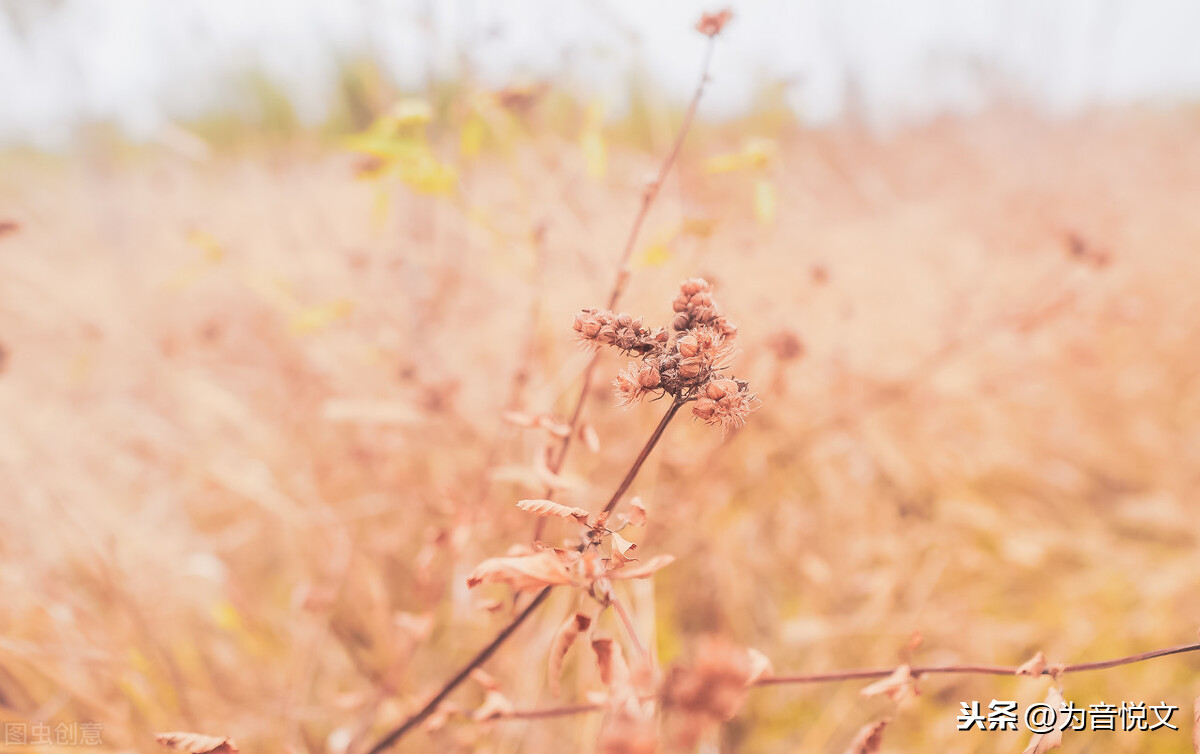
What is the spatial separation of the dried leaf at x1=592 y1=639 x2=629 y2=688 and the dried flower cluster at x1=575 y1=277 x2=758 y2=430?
17 centimetres

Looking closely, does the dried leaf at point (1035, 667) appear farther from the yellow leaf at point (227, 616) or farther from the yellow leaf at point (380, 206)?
the yellow leaf at point (227, 616)

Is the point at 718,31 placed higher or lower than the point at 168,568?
higher

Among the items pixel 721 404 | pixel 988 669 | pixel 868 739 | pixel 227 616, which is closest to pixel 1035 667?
pixel 988 669

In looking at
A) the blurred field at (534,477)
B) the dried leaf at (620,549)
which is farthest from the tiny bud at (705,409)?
the blurred field at (534,477)

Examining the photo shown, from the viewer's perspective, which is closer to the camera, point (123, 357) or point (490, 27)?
point (490, 27)

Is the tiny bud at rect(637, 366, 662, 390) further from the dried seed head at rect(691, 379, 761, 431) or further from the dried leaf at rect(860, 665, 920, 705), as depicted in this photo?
the dried leaf at rect(860, 665, 920, 705)

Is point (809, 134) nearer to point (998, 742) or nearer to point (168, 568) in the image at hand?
point (998, 742)

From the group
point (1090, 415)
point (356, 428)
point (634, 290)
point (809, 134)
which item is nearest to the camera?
point (634, 290)

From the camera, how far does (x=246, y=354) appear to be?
196 cm

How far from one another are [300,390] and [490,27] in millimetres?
1042

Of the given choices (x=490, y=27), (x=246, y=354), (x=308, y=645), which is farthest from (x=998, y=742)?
(x=246, y=354)

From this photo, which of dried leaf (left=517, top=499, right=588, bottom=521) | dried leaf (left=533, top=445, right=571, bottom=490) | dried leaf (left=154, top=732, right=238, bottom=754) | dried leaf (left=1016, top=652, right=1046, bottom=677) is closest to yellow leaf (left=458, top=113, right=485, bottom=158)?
dried leaf (left=533, top=445, right=571, bottom=490)

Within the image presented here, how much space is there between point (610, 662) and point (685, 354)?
0.74ft

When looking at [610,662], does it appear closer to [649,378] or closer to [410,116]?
[649,378]
